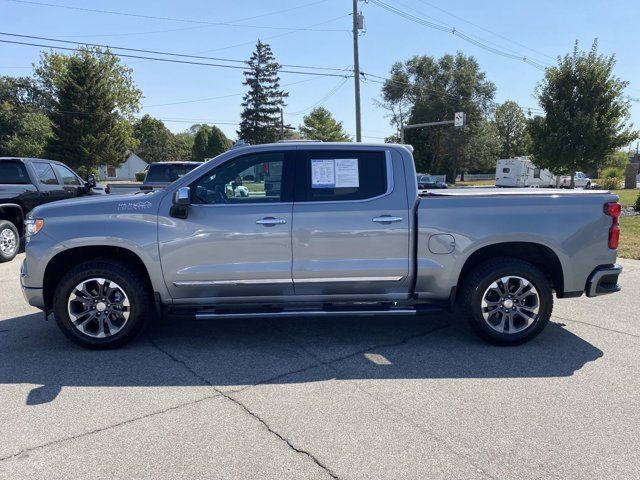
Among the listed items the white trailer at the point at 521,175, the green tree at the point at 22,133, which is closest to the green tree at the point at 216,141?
the green tree at the point at 22,133

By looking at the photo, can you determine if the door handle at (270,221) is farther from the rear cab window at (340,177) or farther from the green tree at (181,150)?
the green tree at (181,150)

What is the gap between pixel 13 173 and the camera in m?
9.73

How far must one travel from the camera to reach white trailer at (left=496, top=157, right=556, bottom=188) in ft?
130

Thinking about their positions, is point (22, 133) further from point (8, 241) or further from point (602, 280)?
point (602, 280)

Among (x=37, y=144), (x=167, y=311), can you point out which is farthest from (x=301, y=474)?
(x=37, y=144)

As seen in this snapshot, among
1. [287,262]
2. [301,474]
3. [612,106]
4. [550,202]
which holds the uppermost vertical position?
[612,106]

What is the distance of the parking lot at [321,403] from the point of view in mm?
2865

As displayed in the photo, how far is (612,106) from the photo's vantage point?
64.7ft

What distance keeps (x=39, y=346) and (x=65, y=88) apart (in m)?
41.3

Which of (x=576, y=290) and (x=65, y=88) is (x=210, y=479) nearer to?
(x=576, y=290)

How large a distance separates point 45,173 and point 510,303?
9.65m

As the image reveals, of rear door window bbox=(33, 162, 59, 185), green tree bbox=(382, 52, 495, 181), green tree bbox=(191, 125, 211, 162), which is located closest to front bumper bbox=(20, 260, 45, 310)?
rear door window bbox=(33, 162, 59, 185)

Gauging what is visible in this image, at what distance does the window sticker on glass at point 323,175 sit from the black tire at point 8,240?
7.39 meters

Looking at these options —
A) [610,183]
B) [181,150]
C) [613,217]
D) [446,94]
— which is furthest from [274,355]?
[181,150]
